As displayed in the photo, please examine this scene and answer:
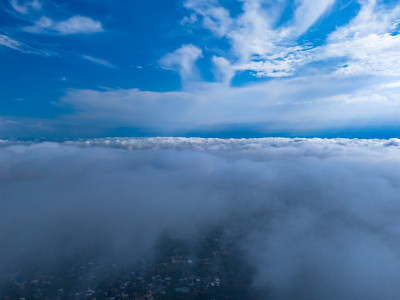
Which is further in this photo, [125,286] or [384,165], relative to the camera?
[384,165]

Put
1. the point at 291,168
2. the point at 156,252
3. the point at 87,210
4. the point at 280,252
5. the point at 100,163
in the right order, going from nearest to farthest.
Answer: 1. the point at 280,252
2. the point at 156,252
3. the point at 87,210
4. the point at 291,168
5. the point at 100,163

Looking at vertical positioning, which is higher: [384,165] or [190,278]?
[384,165]

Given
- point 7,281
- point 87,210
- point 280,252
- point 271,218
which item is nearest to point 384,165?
point 271,218

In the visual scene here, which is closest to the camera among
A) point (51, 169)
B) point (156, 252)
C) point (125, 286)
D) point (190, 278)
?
point (125, 286)

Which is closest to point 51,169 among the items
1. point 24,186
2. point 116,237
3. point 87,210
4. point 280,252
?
point 24,186

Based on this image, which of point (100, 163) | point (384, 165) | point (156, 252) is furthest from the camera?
point (100, 163)

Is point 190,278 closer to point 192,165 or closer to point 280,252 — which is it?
point 280,252

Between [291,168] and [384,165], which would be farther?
[291,168]

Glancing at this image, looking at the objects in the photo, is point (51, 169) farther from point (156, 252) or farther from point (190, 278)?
point (190, 278)

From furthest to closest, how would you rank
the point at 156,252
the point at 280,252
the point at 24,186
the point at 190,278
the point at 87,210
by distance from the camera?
the point at 24,186
the point at 87,210
the point at 156,252
the point at 280,252
the point at 190,278
